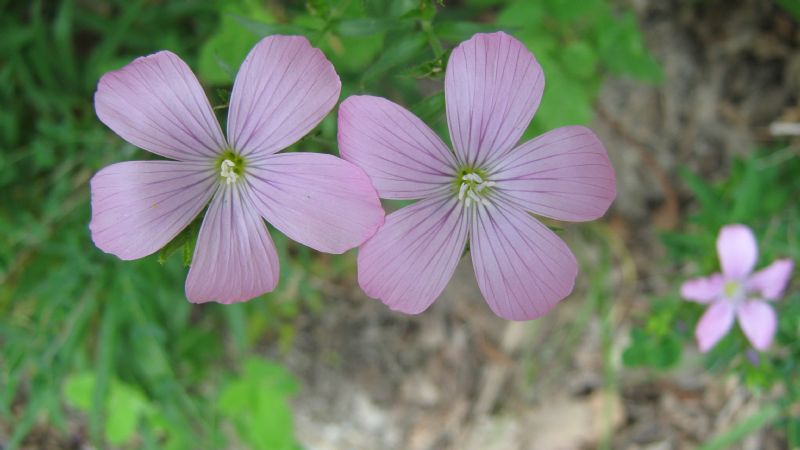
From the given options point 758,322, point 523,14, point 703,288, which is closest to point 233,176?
point 523,14

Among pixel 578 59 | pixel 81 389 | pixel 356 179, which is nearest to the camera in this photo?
pixel 356 179

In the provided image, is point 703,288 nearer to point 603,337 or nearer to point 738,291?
point 738,291

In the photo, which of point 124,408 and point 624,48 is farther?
point 124,408

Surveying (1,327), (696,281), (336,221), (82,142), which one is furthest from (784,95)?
(1,327)

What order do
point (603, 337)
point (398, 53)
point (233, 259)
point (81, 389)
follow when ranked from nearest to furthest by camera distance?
point (233, 259)
point (398, 53)
point (81, 389)
point (603, 337)

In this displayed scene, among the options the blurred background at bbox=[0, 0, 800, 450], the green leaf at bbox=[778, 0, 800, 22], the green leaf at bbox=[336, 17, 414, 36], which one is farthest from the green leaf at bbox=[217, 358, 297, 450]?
the green leaf at bbox=[778, 0, 800, 22]

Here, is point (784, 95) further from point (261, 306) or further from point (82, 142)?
point (82, 142)

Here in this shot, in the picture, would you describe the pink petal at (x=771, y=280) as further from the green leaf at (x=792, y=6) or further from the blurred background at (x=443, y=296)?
the green leaf at (x=792, y=6)
